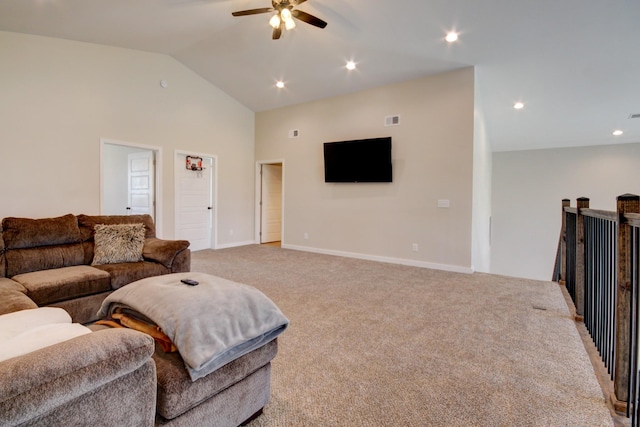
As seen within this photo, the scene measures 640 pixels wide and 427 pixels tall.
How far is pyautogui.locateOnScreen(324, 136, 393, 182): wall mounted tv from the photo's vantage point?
5539 millimetres

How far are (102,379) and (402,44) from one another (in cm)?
484

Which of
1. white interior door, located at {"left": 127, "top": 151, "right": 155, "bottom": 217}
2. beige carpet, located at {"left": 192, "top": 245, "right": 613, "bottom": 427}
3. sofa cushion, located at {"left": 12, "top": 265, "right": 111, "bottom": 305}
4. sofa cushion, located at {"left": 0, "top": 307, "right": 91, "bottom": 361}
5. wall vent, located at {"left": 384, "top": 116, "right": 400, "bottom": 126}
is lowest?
beige carpet, located at {"left": 192, "top": 245, "right": 613, "bottom": 427}

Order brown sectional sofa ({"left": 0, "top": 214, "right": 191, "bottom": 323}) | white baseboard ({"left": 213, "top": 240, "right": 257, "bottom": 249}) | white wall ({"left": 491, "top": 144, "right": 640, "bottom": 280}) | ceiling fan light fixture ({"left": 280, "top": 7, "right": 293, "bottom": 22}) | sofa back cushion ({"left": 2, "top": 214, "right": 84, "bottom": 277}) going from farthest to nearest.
Answer: white wall ({"left": 491, "top": 144, "right": 640, "bottom": 280})
white baseboard ({"left": 213, "top": 240, "right": 257, "bottom": 249})
ceiling fan light fixture ({"left": 280, "top": 7, "right": 293, "bottom": 22})
sofa back cushion ({"left": 2, "top": 214, "right": 84, "bottom": 277})
brown sectional sofa ({"left": 0, "top": 214, "right": 191, "bottom": 323})

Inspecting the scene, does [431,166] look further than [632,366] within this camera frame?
Yes

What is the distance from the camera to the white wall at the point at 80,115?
4.15 meters

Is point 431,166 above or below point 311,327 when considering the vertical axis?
above

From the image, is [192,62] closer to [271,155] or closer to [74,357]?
[271,155]

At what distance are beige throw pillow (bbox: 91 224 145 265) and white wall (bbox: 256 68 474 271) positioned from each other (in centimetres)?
361

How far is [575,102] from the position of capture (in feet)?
17.9

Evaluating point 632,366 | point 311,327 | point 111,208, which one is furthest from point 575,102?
point 111,208

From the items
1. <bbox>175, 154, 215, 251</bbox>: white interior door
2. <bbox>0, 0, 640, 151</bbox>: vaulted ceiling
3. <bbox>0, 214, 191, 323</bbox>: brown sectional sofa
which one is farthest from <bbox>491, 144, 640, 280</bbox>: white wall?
<bbox>0, 214, 191, 323</bbox>: brown sectional sofa

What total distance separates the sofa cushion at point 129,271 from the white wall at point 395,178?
3558 mm

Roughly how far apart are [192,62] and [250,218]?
347 cm

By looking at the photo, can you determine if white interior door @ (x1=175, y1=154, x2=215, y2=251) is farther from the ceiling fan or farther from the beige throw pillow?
the ceiling fan
